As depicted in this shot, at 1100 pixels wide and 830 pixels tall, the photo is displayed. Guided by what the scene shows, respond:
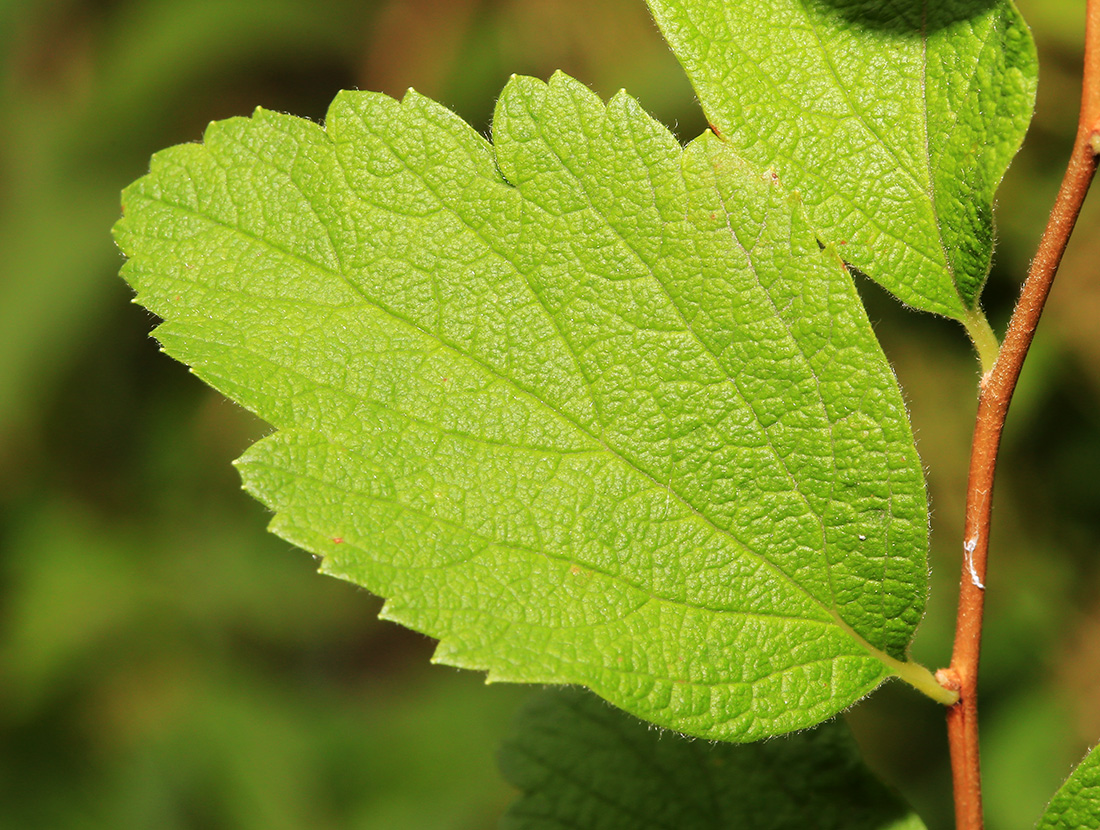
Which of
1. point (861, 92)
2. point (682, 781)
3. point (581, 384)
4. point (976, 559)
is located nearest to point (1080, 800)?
point (976, 559)

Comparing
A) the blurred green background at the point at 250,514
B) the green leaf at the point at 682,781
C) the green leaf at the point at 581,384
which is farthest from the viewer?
the blurred green background at the point at 250,514

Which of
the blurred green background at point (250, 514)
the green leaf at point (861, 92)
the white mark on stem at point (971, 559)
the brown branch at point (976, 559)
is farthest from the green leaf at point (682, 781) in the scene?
the blurred green background at point (250, 514)

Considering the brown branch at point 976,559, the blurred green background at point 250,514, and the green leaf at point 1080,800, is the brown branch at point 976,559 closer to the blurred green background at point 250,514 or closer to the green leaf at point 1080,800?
the green leaf at point 1080,800

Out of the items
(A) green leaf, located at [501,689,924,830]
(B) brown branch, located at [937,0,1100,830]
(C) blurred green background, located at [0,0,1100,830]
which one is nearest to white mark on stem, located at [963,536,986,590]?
(B) brown branch, located at [937,0,1100,830]

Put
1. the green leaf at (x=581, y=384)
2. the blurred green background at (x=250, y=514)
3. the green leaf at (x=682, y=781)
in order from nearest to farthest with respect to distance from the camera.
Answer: the green leaf at (x=581, y=384) → the green leaf at (x=682, y=781) → the blurred green background at (x=250, y=514)

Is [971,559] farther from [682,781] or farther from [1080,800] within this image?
[682,781]

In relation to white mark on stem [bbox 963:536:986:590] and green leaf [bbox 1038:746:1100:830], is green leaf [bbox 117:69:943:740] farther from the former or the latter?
green leaf [bbox 1038:746:1100:830]

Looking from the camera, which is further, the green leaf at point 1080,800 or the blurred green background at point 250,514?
the blurred green background at point 250,514
